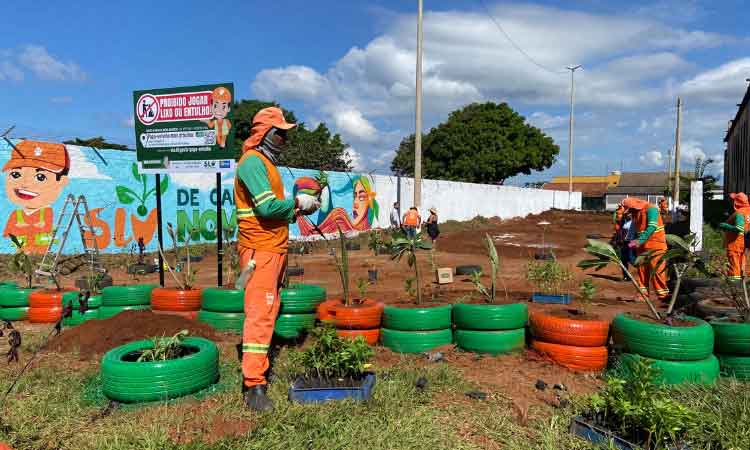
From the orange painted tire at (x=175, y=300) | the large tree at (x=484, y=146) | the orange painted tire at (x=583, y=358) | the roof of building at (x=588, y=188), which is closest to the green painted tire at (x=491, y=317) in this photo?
the orange painted tire at (x=583, y=358)

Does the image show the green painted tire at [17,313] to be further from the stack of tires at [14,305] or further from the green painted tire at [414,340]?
the green painted tire at [414,340]

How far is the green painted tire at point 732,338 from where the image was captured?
3961 mm

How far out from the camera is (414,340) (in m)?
4.80

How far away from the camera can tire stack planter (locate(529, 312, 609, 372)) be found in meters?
4.33

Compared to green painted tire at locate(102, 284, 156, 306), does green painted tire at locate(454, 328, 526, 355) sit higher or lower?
lower

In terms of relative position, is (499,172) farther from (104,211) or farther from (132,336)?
(132,336)

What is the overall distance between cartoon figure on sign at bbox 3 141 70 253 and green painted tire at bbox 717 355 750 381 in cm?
1258

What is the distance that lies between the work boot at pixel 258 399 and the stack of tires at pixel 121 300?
307 centimetres

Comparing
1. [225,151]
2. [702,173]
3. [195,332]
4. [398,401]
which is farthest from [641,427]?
[702,173]

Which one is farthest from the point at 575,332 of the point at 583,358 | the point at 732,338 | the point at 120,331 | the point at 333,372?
the point at 120,331

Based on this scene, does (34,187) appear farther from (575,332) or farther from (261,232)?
(575,332)

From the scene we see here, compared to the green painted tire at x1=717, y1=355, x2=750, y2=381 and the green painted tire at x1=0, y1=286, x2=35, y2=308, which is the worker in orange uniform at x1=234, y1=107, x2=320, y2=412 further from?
the green painted tire at x1=0, y1=286, x2=35, y2=308

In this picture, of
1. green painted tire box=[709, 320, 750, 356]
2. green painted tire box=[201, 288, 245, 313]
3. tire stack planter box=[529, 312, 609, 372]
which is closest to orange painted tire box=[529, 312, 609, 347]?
tire stack planter box=[529, 312, 609, 372]

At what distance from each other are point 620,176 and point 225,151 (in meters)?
89.6
